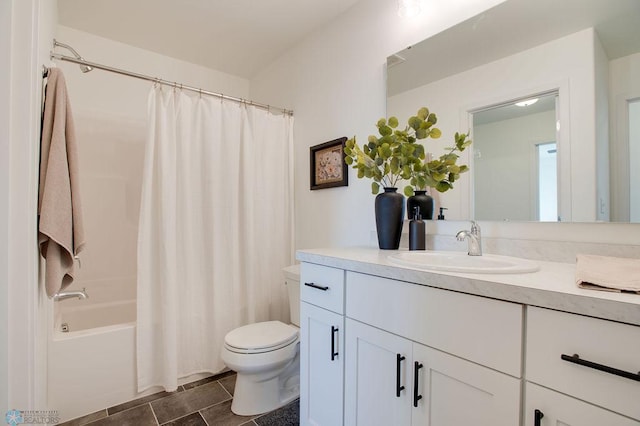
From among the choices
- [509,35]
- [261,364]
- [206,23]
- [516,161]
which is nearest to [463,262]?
[516,161]

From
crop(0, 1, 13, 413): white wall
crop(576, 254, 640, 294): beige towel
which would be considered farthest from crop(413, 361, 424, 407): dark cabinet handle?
crop(0, 1, 13, 413): white wall

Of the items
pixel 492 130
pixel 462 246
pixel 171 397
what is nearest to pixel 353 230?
pixel 462 246

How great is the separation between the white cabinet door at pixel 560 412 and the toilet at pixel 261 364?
120cm

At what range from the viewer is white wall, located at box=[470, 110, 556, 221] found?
3.95 ft

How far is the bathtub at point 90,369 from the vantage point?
158 centimetres

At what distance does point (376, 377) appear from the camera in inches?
41.9

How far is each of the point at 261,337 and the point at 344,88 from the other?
163 centimetres

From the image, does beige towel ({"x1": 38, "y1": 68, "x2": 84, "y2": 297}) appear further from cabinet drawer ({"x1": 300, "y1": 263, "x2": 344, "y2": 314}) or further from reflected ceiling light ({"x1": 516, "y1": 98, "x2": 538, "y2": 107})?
reflected ceiling light ({"x1": 516, "y1": 98, "x2": 538, "y2": 107})

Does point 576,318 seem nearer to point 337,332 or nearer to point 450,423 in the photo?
point 450,423

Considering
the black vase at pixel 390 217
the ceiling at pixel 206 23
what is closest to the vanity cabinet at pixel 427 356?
the black vase at pixel 390 217

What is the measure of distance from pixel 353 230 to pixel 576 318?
1.30 m

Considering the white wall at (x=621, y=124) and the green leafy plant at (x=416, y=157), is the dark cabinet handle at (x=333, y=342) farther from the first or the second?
the white wall at (x=621, y=124)

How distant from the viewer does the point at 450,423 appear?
869 mm

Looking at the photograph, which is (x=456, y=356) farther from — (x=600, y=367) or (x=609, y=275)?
(x=609, y=275)
